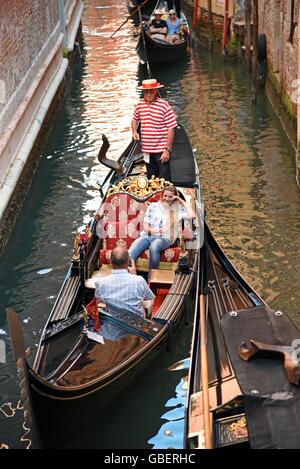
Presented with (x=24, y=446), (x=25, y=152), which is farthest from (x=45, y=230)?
(x=24, y=446)

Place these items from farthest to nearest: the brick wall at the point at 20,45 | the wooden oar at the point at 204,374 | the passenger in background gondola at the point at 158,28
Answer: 1. the passenger in background gondola at the point at 158,28
2. the brick wall at the point at 20,45
3. the wooden oar at the point at 204,374

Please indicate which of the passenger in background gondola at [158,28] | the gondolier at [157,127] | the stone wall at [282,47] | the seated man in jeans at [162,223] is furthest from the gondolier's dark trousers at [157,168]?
the passenger in background gondola at [158,28]

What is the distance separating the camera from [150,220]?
177 inches

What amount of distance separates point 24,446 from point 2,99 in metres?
3.37

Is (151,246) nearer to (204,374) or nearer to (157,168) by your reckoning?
(157,168)

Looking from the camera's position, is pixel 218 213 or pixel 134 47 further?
pixel 134 47

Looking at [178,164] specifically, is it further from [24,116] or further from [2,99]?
[24,116]

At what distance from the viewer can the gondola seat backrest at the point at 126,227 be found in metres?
4.52

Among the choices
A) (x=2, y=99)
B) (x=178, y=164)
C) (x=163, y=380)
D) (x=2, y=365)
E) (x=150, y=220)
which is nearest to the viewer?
(x=163, y=380)

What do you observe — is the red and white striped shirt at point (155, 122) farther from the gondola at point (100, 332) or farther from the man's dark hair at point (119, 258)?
the man's dark hair at point (119, 258)

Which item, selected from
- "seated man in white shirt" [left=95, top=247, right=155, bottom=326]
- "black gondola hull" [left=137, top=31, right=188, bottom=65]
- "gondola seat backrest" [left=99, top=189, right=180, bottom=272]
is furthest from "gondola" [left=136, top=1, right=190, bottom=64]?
"seated man in white shirt" [left=95, top=247, right=155, bottom=326]

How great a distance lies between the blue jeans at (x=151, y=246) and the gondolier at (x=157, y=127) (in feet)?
2.93

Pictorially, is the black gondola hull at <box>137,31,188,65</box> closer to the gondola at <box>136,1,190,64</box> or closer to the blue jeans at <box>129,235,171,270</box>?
the gondola at <box>136,1,190,64</box>

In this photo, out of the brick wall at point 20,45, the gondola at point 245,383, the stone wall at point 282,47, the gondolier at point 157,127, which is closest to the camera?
the gondola at point 245,383
